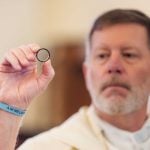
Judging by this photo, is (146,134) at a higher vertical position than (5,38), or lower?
higher

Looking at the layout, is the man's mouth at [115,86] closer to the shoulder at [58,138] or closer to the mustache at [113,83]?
the mustache at [113,83]

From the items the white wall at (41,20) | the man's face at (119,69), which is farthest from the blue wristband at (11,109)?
the white wall at (41,20)

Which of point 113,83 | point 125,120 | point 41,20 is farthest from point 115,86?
point 41,20

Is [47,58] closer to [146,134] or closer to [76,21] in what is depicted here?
[146,134]

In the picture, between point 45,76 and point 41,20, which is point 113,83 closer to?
point 45,76

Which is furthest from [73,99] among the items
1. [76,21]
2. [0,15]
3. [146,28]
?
[146,28]

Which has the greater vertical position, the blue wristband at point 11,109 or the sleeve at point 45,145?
the blue wristband at point 11,109

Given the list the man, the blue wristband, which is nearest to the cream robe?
the man

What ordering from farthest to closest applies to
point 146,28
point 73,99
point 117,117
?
point 73,99, point 146,28, point 117,117
